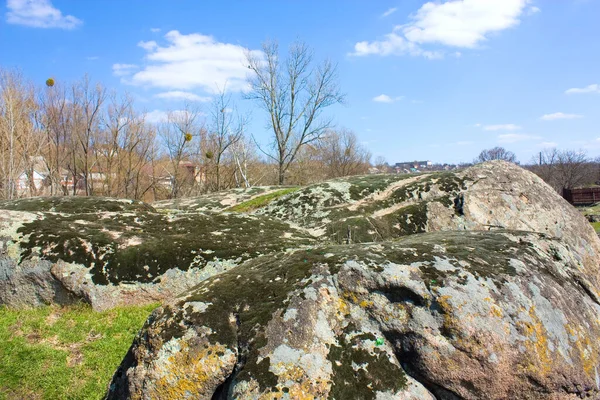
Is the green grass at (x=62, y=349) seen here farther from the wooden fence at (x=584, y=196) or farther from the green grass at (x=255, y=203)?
the wooden fence at (x=584, y=196)

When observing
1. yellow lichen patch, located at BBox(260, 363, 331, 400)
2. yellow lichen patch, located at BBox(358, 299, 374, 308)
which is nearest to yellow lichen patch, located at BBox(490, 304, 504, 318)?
yellow lichen patch, located at BBox(358, 299, 374, 308)

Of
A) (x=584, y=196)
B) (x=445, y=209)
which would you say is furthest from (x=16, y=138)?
(x=584, y=196)

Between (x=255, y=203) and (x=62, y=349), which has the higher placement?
(x=255, y=203)

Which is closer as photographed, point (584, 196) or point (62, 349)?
point (62, 349)

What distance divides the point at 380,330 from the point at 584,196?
6301cm

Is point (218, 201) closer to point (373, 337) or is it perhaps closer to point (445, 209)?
point (445, 209)

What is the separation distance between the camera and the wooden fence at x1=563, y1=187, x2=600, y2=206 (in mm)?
54250

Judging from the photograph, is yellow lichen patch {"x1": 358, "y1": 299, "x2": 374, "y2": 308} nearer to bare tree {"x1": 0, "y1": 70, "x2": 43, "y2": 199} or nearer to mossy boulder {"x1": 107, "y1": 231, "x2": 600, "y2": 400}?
mossy boulder {"x1": 107, "y1": 231, "x2": 600, "y2": 400}

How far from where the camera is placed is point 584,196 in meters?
55.0

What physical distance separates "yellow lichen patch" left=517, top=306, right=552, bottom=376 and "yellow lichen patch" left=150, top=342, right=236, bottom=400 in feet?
8.30

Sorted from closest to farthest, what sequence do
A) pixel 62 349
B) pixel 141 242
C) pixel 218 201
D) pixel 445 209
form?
pixel 62 349 < pixel 141 242 < pixel 445 209 < pixel 218 201

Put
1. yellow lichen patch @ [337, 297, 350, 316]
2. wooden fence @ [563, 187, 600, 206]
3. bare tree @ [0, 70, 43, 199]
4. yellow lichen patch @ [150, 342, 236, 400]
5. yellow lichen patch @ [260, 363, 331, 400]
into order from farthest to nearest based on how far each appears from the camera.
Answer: wooden fence @ [563, 187, 600, 206], bare tree @ [0, 70, 43, 199], yellow lichen patch @ [337, 297, 350, 316], yellow lichen patch @ [150, 342, 236, 400], yellow lichen patch @ [260, 363, 331, 400]

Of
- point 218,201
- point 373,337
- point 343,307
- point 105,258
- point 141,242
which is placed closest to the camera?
point 373,337

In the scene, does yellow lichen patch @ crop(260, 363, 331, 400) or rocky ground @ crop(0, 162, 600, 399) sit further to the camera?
rocky ground @ crop(0, 162, 600, 399)
